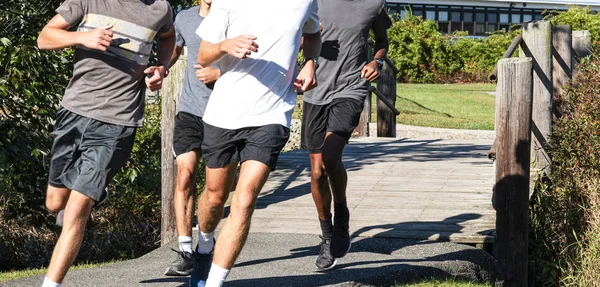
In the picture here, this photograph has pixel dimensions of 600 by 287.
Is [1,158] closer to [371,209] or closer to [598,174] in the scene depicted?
[371,209]

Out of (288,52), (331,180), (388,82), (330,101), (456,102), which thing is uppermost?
(288,52)

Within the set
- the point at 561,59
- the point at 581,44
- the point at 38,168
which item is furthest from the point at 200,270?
the point at 581,44

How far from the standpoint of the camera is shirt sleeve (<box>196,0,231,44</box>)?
16.6ft

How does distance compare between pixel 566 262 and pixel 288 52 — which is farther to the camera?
pixel 566 262

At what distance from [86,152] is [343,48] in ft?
6.44

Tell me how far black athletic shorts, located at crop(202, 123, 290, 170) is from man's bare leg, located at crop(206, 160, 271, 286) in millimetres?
108

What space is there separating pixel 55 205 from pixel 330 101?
198 centimetres

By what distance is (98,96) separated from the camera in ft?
17.4

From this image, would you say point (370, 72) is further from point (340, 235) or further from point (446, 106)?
point (446, 106)

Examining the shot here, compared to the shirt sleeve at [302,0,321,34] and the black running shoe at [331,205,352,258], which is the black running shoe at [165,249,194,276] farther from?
the shirt sleeve at [302,0,321,34]

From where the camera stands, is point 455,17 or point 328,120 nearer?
point 328,120

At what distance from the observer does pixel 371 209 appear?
28.5ft

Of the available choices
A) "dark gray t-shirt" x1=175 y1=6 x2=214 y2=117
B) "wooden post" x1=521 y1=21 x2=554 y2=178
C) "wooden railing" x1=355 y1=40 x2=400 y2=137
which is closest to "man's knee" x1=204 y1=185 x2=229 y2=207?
"dark gray t-shirt" x1=175 y1=6 x2=214 y2=117

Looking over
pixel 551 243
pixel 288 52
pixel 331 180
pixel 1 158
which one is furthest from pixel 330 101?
pixel 1 158
